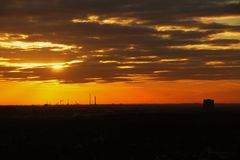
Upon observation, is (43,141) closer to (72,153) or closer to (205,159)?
(72,153)

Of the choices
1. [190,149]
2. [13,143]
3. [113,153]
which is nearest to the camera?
[113,153]

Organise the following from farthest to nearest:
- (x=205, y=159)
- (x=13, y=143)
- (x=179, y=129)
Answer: (x=179, y=129)
(x=13, y=143)
(x=205, y=159)

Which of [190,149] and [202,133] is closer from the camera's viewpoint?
[190,149]

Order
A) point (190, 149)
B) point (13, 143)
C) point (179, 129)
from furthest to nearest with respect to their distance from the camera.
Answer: point (179, 129)
point (13, 143)
point (190, 149)

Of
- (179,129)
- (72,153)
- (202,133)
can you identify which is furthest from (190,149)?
(179,129)

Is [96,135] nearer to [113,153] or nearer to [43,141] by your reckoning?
[43,141]

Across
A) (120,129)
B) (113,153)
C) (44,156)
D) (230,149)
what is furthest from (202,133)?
(44,156)

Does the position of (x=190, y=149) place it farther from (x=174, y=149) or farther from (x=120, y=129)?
(x=120, y=129)

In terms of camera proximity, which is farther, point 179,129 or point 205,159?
point 179,129

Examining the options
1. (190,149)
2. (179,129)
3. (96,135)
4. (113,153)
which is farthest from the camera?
(179,129)
